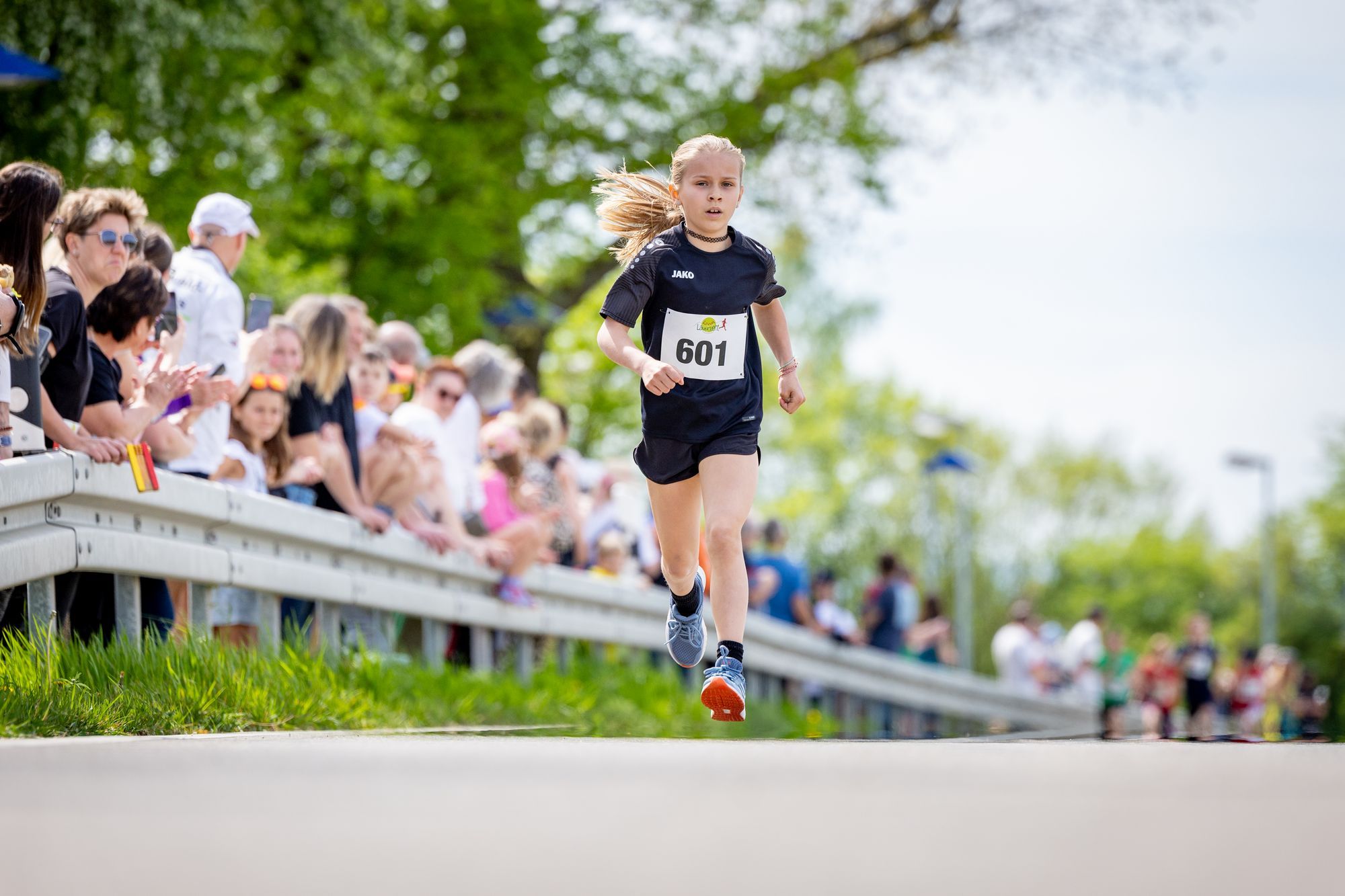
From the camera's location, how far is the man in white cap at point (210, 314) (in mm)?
8805

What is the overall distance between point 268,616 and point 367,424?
2.17m

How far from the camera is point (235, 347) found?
29.6ft

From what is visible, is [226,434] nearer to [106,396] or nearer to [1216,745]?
[106,396]

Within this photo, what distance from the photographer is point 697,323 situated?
7.34 metres

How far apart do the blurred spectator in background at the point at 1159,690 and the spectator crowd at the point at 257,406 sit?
48.7 ft

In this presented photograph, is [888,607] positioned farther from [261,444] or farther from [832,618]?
[261,444]

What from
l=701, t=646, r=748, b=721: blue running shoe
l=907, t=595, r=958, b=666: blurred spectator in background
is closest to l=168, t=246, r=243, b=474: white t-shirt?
l=701, t=646, r=748, b=721: blue running shoe

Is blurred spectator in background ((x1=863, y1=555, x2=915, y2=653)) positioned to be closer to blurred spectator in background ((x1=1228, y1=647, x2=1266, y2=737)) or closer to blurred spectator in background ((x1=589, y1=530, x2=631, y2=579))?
blurred spectator in background ((x1=589, y1=530, x2=631, y2=579))

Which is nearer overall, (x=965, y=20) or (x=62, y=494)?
(x=62, y=494)

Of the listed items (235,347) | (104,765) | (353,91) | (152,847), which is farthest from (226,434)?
(353,91)

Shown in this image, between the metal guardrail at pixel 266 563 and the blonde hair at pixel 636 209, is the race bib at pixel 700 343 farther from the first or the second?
the metal guardrail at pixel 266 563

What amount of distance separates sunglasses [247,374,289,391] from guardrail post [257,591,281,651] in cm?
110

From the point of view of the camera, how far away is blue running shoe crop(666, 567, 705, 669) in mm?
7879

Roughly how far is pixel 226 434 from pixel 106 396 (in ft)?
4.47
